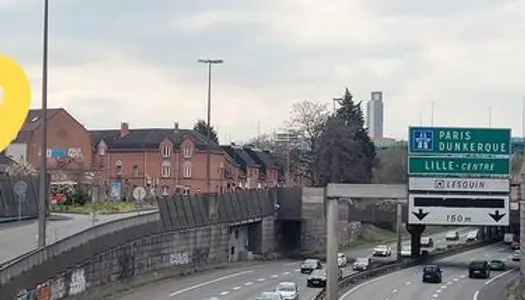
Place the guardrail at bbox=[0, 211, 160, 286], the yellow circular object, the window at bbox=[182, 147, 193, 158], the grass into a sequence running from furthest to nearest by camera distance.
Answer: the window at bbox=[182, 147, 193, 158] → the grass → the guardrail at bbox=[0, 211, 160, 286] → the yellow circular object

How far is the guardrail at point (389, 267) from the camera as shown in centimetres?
5472

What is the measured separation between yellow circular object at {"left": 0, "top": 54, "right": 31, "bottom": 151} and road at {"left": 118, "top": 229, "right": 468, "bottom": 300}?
4060 centimetres

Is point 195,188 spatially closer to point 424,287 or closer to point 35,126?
point 35,126

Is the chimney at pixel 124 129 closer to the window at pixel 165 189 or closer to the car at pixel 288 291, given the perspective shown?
the window at pixel 165 189

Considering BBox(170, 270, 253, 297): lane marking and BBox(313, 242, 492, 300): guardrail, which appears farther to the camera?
BBox(313, 242, 492, 300): guardrail

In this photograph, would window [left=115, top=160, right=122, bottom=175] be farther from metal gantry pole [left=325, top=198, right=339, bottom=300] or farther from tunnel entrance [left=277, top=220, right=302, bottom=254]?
metal gantry pole [left=325, top=198, right=339, bottom=300]

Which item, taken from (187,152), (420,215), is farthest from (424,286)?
(187,152)

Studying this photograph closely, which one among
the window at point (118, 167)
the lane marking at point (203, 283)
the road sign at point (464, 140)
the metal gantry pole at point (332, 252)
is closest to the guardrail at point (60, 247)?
the lane marking at point (203, 283)

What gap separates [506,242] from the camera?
120 metres

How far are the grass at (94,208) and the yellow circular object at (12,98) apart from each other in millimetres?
52432

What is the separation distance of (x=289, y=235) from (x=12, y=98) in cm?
Answer: 8211

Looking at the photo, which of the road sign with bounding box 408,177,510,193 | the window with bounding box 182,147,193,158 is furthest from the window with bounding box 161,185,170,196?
the road sign with bounding box 408,177,510,193

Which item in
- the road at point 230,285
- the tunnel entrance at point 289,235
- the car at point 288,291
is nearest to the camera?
the car at point 288,291

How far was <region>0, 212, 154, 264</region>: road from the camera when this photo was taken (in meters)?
36.7
